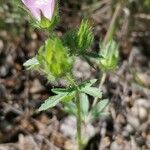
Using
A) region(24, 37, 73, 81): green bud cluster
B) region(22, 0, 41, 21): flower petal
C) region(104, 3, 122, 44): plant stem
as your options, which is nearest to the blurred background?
region(104, 3, 122, 44): plant stem

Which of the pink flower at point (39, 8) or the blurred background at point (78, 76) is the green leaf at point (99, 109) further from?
the pink flower at point (39, 8)

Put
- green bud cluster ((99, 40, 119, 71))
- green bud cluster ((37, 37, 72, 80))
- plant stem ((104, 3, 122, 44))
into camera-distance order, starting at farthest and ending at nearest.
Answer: plant stem ((104, 3, 122, 44)) → green bud cluster ((99, 40, 119, 71)) → green bud cluster ((37, 37, 72, 80))

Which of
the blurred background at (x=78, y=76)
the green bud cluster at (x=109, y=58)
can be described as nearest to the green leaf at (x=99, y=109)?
the green bud cluster at (x=109, y=58)

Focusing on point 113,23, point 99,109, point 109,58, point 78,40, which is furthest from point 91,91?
point 113,23

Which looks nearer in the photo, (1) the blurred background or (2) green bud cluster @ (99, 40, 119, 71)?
(2) green bud cluster @ (99, 40, 119, 71)

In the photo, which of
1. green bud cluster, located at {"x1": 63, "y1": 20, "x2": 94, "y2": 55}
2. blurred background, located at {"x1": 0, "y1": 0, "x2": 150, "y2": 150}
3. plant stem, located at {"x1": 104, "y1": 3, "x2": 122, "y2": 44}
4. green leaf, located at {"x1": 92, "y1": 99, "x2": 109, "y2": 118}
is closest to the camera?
green bud cluster, located at {"x1": 63, "y1": 20, "x2": 94, "y2": 55}

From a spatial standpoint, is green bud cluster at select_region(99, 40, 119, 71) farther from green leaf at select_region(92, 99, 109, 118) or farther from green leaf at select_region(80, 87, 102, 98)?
green leaf at select_region(80, 87, 102, 98)

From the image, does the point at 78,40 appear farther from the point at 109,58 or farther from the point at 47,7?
the point at 109,58

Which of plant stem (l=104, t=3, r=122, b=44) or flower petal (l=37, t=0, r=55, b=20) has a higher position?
flower petal (l=37, t=0, r=55, b=20)

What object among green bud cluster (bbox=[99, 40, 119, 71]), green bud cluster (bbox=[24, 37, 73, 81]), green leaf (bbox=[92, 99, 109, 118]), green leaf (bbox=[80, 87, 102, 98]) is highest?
green bud cluster (bbox=[24, 37, 73, 81])
